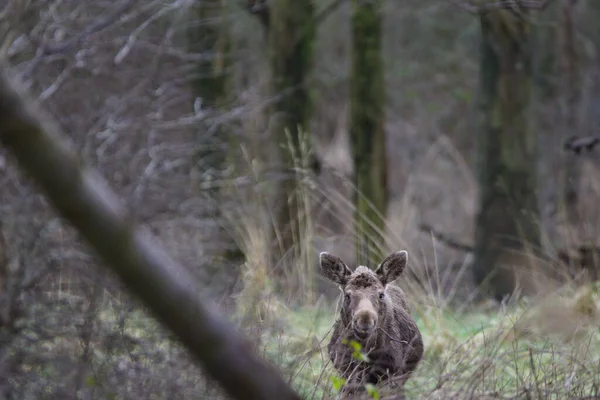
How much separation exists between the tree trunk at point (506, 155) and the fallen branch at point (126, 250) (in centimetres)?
898

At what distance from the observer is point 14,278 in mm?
5090

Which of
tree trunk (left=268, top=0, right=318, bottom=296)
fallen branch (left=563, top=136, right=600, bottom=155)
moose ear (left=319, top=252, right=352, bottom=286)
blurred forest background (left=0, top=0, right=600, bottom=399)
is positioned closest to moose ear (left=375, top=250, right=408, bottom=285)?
moose ear (left=319, top=252, right=352, bottom=286)

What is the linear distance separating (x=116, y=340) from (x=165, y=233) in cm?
584

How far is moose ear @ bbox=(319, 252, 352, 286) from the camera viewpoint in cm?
606

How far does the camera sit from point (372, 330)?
561 cm

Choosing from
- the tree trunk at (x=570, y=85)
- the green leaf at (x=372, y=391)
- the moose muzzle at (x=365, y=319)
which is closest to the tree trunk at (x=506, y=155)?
the tree trunk at (x=570, y=85)

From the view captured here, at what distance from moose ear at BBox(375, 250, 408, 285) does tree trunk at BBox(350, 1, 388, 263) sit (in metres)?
5.11

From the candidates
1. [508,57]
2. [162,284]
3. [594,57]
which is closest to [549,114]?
[594,57]

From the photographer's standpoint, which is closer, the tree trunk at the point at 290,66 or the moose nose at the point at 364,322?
the moose nose at the point at 364,322

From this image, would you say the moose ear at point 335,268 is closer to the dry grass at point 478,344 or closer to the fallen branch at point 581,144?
the dry grass at point 478,344

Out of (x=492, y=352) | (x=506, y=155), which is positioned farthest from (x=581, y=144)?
(x=492, y=352)

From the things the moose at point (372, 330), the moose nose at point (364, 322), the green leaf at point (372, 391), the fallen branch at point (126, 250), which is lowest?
the moose at point (372, 330)

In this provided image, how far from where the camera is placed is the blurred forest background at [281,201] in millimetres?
4715

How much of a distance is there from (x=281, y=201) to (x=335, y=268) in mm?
6253
